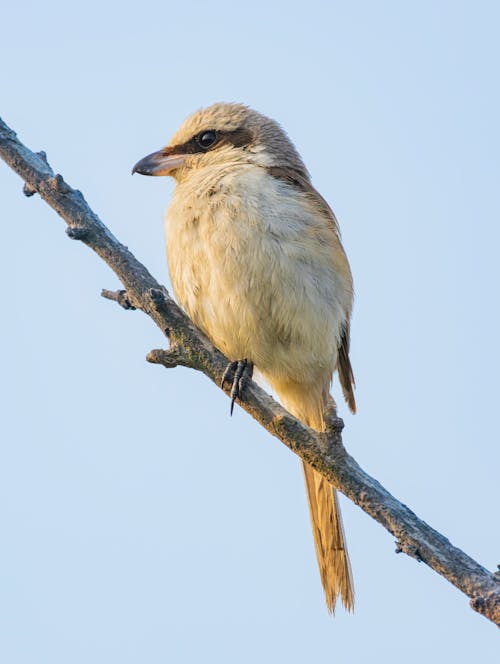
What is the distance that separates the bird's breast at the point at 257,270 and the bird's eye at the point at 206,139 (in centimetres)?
63

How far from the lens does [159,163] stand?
233 inches

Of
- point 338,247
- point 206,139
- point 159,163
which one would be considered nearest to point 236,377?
point 338,247

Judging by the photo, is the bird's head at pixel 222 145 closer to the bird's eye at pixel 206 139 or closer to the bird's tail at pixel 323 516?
the bird's eye at pixel 206 139

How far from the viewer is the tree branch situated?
12.4 feet

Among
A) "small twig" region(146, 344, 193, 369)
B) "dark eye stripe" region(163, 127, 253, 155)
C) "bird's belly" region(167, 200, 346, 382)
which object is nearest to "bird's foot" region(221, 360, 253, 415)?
"small twig" region(146, 344, 193, 369)

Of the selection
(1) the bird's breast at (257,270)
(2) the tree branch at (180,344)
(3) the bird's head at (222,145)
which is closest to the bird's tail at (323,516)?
(1) the bird's breast at (257,270)

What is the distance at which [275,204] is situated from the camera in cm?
515

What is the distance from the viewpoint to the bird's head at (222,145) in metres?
5.79

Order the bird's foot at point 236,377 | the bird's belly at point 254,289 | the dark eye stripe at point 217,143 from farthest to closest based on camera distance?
the dark eye stripe at point 217,143 < the bird's belly at point 254,289 < the bird's foot at point 236,377

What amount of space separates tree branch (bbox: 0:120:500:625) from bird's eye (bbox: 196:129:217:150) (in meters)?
1.75

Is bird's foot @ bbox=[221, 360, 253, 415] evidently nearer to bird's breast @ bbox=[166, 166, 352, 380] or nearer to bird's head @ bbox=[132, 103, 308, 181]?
bird's breast @ bbox=[166, 166, 352, 380]

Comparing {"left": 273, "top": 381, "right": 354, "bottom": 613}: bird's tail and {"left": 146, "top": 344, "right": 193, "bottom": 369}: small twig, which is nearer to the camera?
{"left": 146, "top": 344, "right": 193, "bottom": 369}: small twig

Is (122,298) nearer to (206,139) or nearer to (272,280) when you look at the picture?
(272,280)

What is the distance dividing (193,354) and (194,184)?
1450 millimetres
